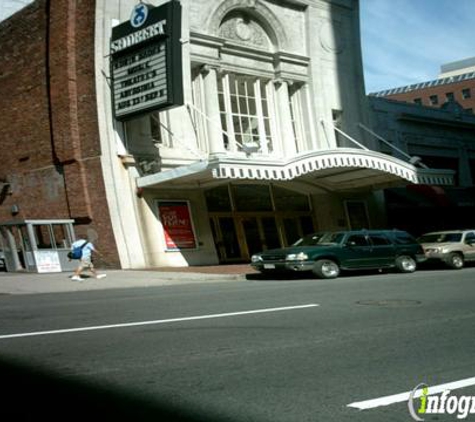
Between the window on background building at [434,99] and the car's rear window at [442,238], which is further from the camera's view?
the window on background building at [434,99]

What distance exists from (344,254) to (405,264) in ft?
9.30

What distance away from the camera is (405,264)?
19406mm

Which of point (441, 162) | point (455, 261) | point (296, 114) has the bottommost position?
point (455, 261)

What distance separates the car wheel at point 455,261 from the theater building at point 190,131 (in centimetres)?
489

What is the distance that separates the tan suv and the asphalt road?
11.1 meters

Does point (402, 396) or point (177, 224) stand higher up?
point (402, 396)

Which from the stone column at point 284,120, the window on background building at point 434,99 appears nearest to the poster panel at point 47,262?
the stone column at point 284,120

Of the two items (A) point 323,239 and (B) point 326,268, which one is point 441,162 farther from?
(B) point 326,268

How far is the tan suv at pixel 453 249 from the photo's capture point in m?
20.9

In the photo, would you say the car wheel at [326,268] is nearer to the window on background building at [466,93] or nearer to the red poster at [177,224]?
the red poster at [177,224]

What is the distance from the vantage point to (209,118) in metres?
24.6

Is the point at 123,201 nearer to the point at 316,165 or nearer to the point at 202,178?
the point at 202,178

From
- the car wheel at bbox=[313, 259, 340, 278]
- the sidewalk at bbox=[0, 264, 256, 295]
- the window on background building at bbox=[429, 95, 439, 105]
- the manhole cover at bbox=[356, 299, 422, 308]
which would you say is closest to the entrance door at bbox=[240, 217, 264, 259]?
the sidewalk at bbox=[0, 264, 256, 295]

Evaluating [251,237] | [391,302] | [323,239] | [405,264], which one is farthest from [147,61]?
[391,302]
